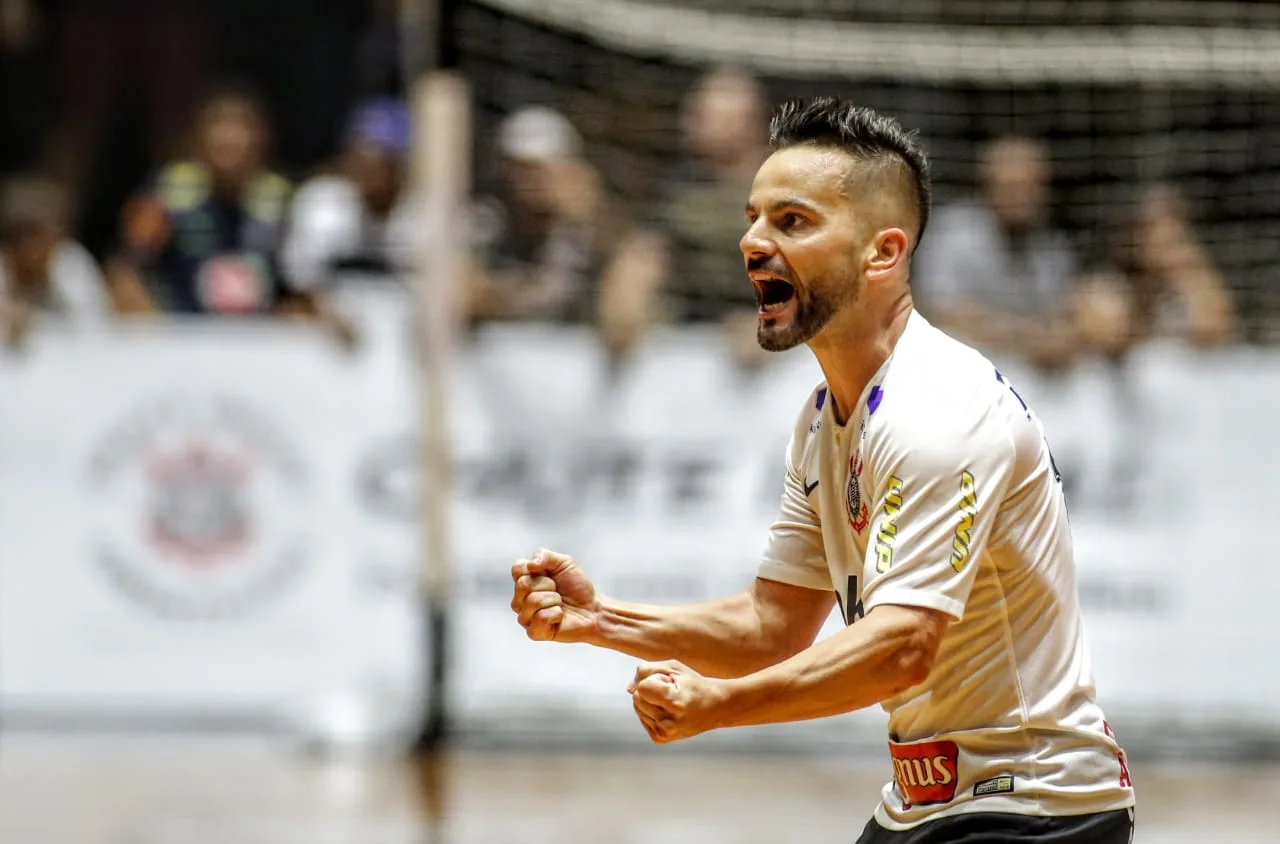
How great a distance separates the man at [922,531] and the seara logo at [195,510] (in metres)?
6.20

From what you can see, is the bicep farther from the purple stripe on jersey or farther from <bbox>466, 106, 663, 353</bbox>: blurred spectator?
<bbox>466, 106, 663, 353</bbox>: blurred spectator

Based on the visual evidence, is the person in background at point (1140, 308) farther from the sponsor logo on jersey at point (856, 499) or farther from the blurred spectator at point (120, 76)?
the blurred spectator at point (120, 76)

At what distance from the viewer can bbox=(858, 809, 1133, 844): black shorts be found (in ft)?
10.9

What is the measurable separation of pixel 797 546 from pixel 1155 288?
6351 mm

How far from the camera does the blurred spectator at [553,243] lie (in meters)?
9.59

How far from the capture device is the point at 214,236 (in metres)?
10.5

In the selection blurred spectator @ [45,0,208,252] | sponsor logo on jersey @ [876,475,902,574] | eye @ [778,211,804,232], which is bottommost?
sponsor logo on jersey @ [876,475,902,574]

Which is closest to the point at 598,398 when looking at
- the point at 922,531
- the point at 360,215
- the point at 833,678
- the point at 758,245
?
the point at 360,215

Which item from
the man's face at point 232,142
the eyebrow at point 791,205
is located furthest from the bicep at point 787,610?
the man's face at point 232,142

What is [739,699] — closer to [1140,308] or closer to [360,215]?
[1140,308]

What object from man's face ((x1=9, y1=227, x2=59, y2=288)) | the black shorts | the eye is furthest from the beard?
man's face ((x1=9, y1=227, x2=59, y2=288))

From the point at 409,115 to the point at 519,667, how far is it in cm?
326

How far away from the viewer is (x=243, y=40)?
13875 millimetres

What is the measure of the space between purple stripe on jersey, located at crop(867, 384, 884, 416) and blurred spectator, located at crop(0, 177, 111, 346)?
7.10 metres
